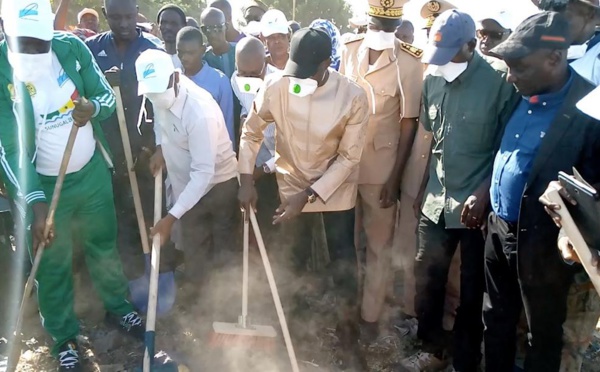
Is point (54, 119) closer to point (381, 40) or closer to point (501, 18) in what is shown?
point (381, 40)

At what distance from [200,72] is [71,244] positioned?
1.89 m

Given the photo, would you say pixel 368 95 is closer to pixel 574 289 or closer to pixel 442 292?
pixel 442 292

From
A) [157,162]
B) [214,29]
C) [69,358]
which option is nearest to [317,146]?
[157,162]

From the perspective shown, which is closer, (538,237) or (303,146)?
(538,237)

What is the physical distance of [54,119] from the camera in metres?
3.47

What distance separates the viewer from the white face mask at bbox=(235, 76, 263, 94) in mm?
4504

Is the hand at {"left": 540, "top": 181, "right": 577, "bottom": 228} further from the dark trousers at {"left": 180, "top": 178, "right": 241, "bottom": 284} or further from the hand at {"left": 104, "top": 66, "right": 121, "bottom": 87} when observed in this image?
the hand at {"left": 104, "top": 66, "right": 121, "bottom": 87}

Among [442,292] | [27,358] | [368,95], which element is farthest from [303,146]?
[27,358]

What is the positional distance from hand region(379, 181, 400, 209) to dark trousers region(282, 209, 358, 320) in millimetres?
275

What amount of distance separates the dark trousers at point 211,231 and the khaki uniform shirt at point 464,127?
162cm

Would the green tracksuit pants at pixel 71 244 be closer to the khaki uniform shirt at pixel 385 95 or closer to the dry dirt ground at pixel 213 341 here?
the dry dirt ground at pixel 213 341

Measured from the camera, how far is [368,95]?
3738 millimetres

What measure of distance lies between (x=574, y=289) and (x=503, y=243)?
506 millimetres

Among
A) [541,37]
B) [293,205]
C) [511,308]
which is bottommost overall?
[511,308]
